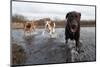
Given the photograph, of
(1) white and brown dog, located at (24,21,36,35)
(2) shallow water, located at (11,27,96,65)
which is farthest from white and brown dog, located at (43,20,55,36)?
(1) white and brown dog, located at (24,21,36,35)

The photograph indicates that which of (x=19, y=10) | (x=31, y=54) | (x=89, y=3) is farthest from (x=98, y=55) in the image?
(x=19, y=10)

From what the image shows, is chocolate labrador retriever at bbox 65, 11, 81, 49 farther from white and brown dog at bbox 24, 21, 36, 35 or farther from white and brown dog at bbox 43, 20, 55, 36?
white and brown dog at bbox 24, 21, 36, 35

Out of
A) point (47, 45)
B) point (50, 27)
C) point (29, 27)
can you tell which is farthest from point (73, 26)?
point (29, 27)

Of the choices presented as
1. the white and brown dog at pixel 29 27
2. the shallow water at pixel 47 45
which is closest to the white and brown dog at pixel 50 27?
the shallow water at pixel 47 45

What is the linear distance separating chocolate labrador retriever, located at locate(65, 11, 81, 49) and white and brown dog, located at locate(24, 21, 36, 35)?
0.42 meters

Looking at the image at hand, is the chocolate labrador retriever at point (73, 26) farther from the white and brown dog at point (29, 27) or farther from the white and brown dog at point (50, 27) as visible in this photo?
the white and brown dog at point (29, 27)

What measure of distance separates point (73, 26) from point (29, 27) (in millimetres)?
569

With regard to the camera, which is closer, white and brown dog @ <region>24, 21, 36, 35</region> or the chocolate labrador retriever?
white and brown dog @ <region>24, 21, 36, 35</region>

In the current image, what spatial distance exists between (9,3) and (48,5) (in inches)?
18.4

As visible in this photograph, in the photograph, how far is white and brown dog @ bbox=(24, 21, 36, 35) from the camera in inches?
94.0

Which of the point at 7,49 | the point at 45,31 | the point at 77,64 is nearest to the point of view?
the point at 7,49

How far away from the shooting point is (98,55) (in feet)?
9.16

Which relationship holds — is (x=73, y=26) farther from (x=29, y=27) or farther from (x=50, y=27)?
(x=29, y=27)

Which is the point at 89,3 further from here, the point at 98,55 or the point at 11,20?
the point at 11,20
